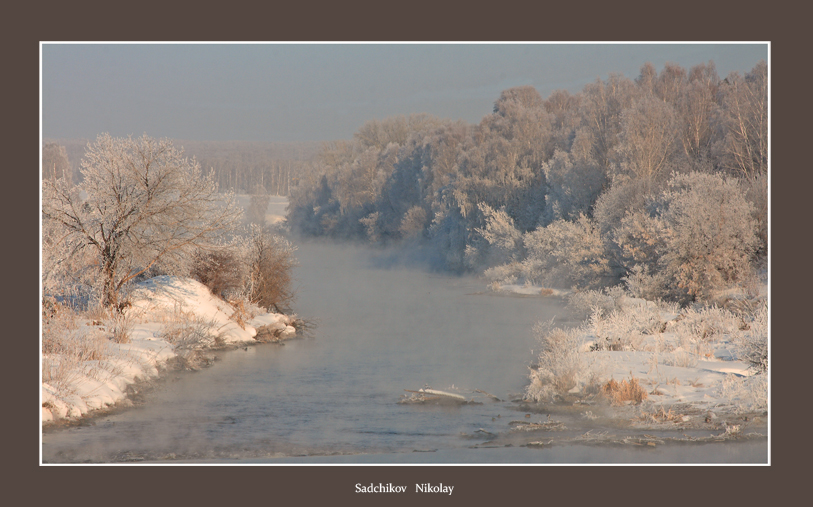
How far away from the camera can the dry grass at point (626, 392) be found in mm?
11727

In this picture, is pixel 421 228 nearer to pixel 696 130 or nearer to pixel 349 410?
pixel 696 130

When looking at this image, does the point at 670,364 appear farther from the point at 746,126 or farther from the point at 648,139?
the point at 648,139

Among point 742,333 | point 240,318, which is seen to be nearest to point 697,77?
point 742,333

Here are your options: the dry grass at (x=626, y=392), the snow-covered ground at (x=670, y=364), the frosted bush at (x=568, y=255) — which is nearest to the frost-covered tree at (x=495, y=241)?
the frosted bush at (x=568, y=255)

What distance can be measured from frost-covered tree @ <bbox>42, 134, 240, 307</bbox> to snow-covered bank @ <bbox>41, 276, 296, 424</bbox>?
88 centimetres

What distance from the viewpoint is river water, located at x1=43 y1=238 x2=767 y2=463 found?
32.1 ft

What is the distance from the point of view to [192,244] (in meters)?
18.3

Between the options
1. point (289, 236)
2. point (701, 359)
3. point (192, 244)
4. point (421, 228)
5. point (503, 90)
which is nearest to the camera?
point (701, 359)

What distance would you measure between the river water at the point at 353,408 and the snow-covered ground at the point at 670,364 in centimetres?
105

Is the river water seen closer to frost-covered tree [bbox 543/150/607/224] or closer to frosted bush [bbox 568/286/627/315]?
frosted bush [bbox 568/286/627/315]

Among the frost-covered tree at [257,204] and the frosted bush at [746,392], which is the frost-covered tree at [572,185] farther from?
the frost-covered tree at [257,204]

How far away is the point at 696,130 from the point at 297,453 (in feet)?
79.6

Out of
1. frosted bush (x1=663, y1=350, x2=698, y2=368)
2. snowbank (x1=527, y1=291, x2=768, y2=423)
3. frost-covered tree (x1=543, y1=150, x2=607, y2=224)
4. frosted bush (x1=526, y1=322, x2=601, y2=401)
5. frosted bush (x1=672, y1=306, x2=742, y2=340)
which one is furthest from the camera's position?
frost-covered tree (x1=543, y1=150, x2=607, y2=224)

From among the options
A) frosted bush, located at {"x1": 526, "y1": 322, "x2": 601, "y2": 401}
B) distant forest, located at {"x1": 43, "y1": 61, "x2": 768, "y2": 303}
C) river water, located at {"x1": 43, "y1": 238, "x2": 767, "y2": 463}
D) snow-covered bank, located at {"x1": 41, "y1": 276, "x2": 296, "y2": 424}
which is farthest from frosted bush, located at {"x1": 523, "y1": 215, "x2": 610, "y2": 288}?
frosted bush, located at {"x1": 526, "y1": 322, "x2": 601, "y2": 401}
